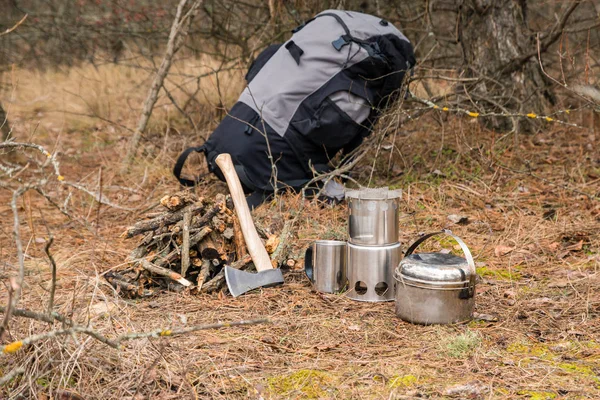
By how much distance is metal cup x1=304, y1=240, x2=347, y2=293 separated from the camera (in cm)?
353

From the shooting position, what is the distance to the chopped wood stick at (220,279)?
3.54 meters

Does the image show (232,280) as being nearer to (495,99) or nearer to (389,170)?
(389,170)

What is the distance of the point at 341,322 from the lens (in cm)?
313

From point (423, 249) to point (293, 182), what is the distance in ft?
4.14

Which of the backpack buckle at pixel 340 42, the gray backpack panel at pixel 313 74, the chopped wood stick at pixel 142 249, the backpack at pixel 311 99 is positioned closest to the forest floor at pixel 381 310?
the chopped wood stick at pixel 142 249

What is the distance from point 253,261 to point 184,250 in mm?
395

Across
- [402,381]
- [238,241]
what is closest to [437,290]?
[402,381]

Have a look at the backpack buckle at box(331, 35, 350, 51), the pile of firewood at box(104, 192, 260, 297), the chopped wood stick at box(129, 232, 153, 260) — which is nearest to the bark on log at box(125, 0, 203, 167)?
the backpack buckle at box(331, 35, 350, 51)

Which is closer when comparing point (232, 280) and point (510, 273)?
point (232, 280)

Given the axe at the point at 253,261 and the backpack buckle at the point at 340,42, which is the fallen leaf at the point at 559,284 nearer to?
the axe at the point at 253,261

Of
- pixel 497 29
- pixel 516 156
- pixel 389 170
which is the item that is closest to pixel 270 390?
pixel 389 170

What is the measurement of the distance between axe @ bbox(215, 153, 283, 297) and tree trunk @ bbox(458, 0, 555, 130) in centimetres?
306

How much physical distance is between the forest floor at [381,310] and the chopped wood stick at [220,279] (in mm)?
54

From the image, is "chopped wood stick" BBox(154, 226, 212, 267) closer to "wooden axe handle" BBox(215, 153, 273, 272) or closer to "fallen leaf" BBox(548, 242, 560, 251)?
"wooden axe handle" BBox(215, 153, 273, 272)
